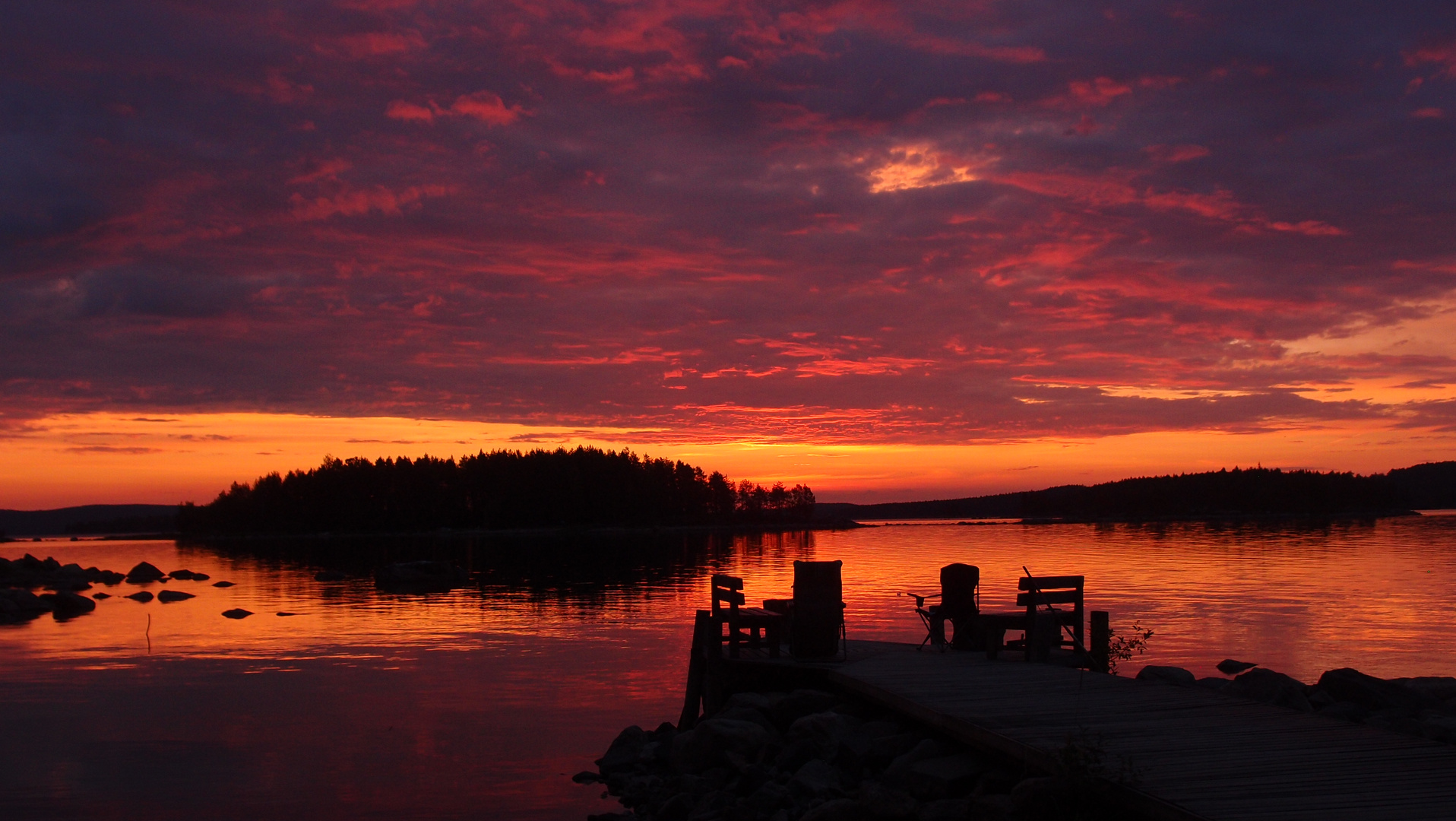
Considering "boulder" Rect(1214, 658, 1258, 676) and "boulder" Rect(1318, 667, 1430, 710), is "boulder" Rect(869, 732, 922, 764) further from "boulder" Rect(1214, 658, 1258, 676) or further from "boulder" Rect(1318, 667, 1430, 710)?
"boulder" Rect(1214, 658, 1258, 676)

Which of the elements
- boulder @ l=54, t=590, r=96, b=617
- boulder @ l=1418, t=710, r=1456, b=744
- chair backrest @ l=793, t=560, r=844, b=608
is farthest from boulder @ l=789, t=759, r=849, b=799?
boulder @ l=54, t=590, r=96, b=617

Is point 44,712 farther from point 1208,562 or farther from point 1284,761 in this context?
point 1208,562

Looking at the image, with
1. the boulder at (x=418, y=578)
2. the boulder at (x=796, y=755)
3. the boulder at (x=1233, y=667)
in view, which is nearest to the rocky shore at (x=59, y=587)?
the boulder at (x=418, y=578)

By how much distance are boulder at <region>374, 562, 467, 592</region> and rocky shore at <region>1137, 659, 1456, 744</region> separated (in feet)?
173

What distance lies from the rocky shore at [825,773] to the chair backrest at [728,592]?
6.23ft

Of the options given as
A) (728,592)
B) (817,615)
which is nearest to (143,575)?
(728,592)

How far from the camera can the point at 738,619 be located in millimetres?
20109

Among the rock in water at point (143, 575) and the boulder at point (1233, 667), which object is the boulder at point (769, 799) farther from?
the rock in water at point (143, 575)

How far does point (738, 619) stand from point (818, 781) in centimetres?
602

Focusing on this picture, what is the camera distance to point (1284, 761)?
10.9 metres

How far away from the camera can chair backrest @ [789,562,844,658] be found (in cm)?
1841

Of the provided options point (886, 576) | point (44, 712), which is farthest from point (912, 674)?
point (886, 576)

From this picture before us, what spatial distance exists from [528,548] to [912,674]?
129 metres

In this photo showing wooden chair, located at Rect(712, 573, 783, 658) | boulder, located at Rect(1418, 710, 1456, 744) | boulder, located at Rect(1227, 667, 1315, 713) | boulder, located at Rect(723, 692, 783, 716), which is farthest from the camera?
wooden chair, located at Rect(712, 573, 783, 658)
